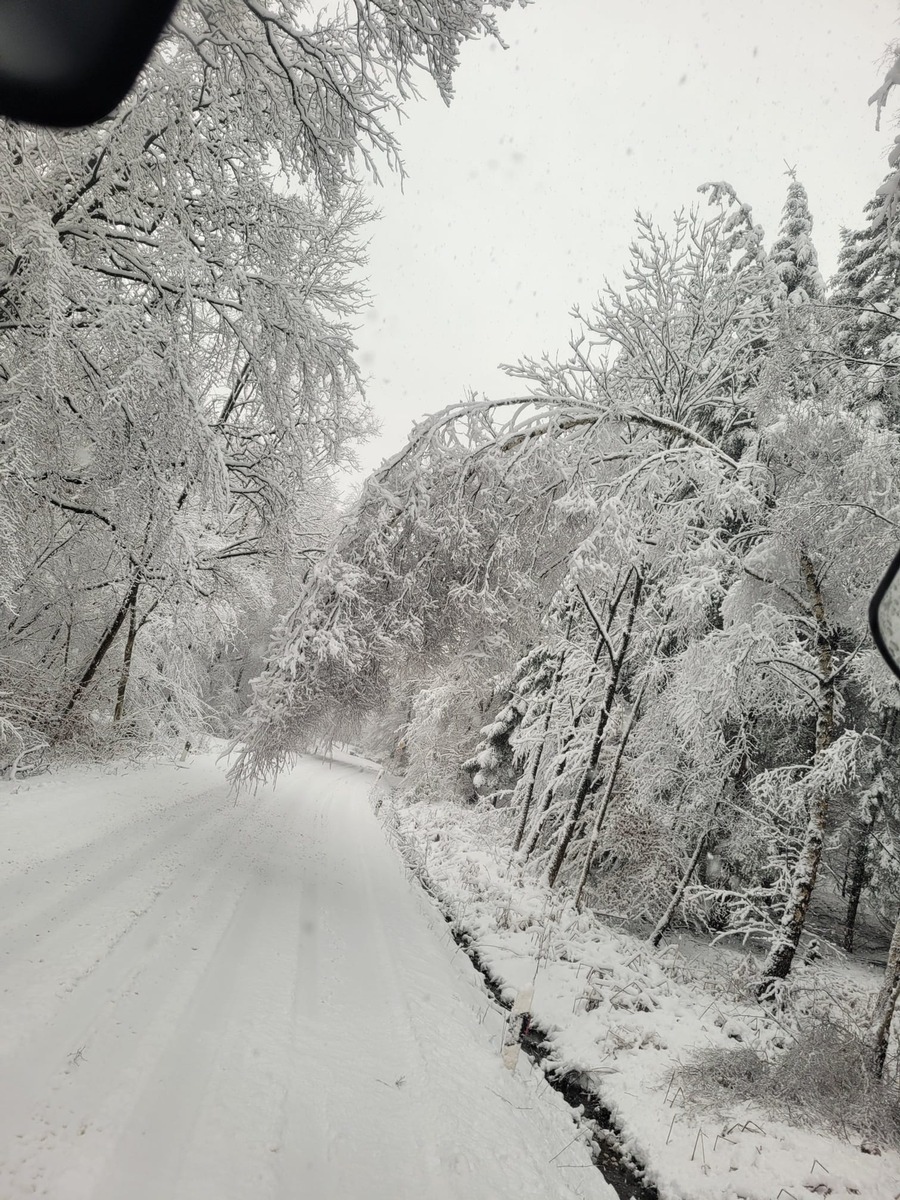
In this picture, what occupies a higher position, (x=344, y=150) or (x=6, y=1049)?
(x=344, y=150)

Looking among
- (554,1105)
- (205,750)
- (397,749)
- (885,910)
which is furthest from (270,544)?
(397,749)

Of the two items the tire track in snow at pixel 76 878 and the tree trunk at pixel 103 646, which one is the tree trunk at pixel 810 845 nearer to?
the tire track in snow at pixel 76 878

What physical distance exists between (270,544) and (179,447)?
21.2ft

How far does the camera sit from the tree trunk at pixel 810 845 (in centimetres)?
716

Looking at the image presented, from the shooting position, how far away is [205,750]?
77.4 ft

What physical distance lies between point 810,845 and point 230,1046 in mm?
6650

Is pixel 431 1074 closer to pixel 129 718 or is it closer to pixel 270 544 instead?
pixel 270 544

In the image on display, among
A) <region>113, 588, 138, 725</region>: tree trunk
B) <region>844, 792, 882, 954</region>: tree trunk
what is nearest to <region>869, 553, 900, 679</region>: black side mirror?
<region>844, 792, 882, 954</region>: tree trunk

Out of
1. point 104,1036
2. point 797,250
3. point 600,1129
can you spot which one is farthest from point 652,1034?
point 797,250

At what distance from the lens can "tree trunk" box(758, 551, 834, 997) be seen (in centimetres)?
716

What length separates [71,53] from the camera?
5.16ft

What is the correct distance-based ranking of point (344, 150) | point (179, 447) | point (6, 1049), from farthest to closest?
point (179, 447) → point (344, 150) → point (6, 1049)

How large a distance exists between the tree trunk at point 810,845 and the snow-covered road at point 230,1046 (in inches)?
150

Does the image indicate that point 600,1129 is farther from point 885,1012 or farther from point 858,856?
point 858,856
